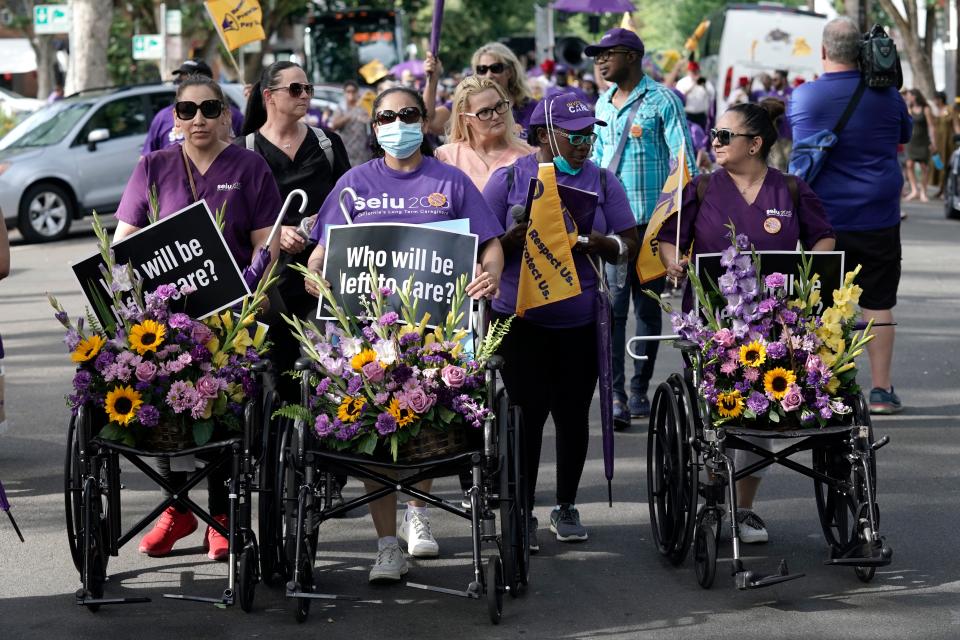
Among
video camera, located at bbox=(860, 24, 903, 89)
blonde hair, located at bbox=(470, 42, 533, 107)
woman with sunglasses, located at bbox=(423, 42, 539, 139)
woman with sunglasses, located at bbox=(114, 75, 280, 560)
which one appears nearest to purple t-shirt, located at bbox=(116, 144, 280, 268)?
woman with sunglasses, located at bbox=(114, 75, 280, 560)

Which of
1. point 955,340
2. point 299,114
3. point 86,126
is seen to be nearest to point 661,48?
point 86,126

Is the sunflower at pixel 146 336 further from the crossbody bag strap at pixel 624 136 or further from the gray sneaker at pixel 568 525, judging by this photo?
the crossbody bag strap at pixel 624 136

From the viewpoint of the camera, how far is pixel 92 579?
5.75 meters

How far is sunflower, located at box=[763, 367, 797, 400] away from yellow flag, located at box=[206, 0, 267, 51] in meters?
7.17

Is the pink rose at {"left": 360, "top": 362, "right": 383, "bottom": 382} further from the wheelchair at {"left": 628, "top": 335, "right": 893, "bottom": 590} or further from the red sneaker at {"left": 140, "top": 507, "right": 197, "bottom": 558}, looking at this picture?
the red sneaker at {"left": 140, "top": 507, "right": 197, "bottom": 558}

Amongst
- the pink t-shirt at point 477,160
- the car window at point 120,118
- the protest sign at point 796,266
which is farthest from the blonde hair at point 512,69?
the car window at point 120,118

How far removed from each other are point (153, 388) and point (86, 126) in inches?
620

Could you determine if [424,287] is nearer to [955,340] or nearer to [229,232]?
[229,232]

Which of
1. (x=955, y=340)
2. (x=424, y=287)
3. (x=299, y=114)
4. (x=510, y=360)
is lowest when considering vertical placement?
(x=955, y=340)

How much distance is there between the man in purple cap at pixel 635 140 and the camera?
915 centimetres

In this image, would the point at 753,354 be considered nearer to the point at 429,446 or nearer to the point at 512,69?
the point at 429,446

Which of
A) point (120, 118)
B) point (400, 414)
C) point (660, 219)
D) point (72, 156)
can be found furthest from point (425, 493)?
point (120, 118)

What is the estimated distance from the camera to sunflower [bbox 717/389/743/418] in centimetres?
602

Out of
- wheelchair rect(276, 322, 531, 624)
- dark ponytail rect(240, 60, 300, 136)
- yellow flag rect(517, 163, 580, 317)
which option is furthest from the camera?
dark ponytail rect(240, 60, 300, 136)
